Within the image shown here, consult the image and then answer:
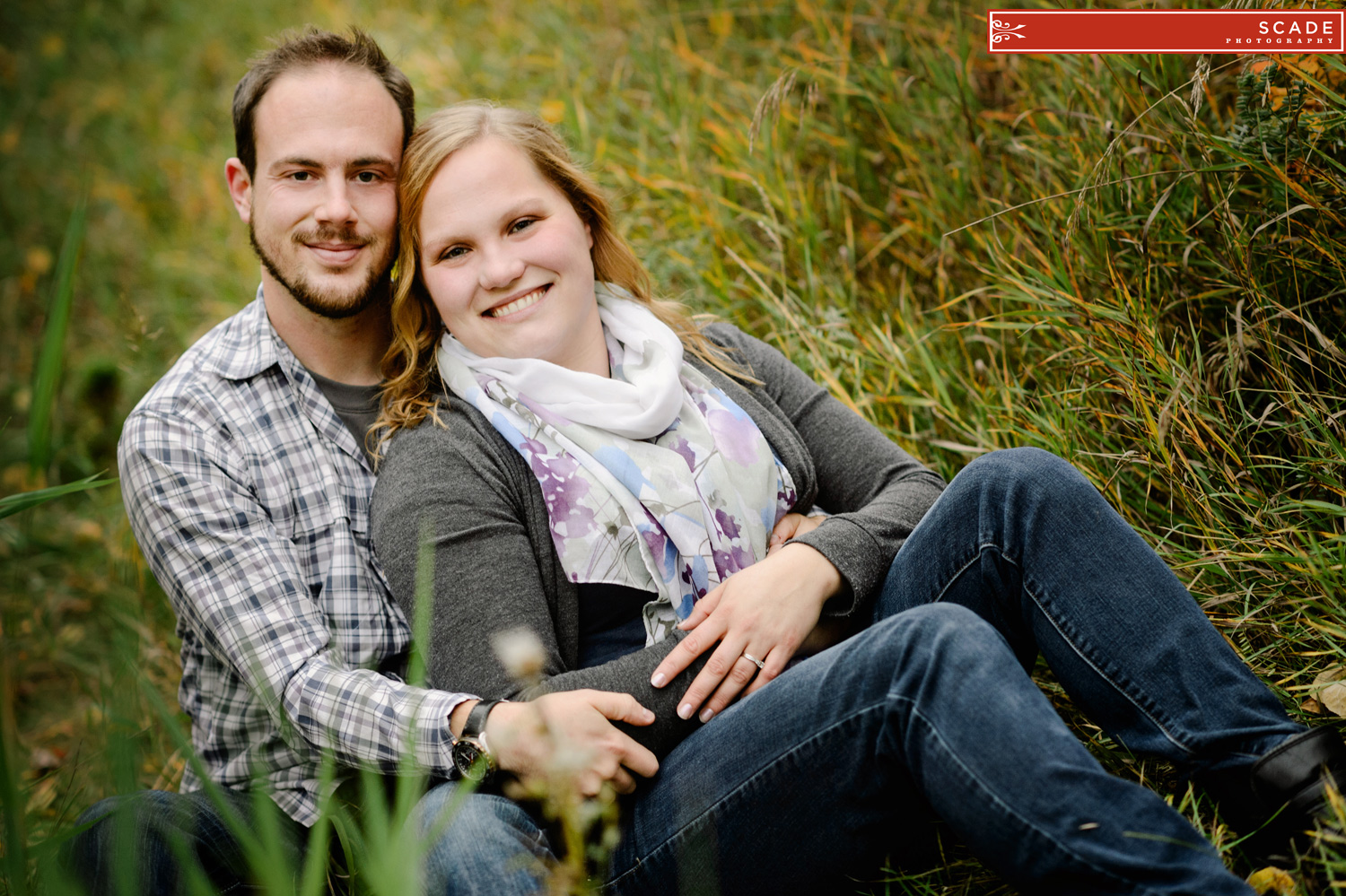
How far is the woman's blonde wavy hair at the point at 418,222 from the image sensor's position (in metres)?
2.07

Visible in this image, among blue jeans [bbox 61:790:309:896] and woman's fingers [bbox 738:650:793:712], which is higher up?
woman's fingers [bbox 738:650:793:712]

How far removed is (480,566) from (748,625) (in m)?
0.50

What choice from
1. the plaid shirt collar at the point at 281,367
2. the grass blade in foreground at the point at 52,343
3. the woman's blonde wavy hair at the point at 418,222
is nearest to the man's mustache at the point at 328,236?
the woman's blonde wavy hair at the point at 418,222

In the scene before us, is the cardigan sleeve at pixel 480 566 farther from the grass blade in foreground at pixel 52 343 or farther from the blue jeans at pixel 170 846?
the grass blade in foreground at pixel 52 343

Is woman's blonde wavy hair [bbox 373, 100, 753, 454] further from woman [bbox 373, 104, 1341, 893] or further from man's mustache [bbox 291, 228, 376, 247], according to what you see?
man's mustache [bbox 291, 228, 376, 247]

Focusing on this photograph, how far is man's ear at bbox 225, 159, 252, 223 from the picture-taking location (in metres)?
2.36

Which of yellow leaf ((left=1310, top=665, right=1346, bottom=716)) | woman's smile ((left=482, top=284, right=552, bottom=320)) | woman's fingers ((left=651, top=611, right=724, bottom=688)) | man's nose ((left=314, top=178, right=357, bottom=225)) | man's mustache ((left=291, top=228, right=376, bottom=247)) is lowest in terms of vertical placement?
yellow leaf ((left=1310, top=665, right=1346, bottom=716))

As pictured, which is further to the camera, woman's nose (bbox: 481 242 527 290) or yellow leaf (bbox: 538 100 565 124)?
yellow leaf (bbox: 538 100 565 124)

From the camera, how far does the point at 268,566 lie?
1.84 m

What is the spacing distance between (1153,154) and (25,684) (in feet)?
13.4

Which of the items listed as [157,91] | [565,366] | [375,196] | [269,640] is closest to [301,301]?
[375,196]

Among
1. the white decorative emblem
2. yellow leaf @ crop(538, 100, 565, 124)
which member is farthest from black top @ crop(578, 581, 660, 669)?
yellow leaf @ crop(538, 100, 565, 124)

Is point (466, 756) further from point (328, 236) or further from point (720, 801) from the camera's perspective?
Result: point (328, 236)

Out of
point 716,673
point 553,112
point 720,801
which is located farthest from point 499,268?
point 553,112
